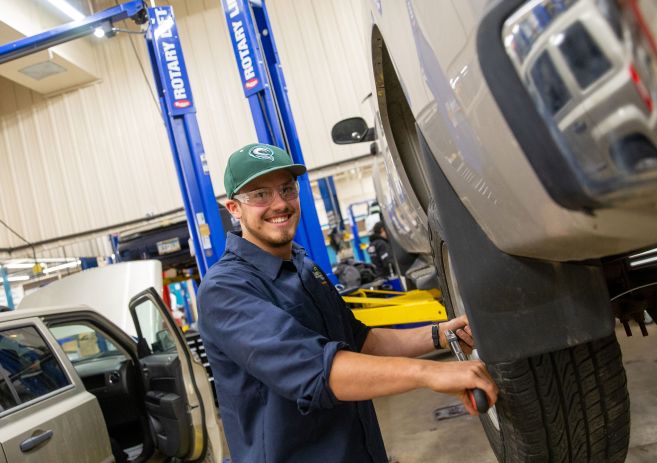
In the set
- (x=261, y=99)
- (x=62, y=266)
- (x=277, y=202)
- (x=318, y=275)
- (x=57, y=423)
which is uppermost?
(x=62, y=266)

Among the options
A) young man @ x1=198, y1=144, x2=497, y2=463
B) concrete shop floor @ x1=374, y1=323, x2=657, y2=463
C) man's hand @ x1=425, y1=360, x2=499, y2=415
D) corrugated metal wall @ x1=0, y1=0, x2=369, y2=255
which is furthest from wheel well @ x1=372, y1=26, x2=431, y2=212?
corrugated metal wall @ x1=0, y1=0, x2=369, y2=255

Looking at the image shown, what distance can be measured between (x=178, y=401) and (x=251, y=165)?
1.96 m

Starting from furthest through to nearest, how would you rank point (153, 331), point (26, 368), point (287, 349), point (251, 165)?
point (153, 331), point (26, 368), point (251, 165), point (287, 349)

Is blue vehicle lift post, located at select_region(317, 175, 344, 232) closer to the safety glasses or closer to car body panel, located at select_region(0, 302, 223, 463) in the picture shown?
car body panel, located at select_region(0, 302, 223, 463)

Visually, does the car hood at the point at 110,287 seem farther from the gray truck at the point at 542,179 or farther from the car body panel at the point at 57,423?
the gray truck at the point at 542,179

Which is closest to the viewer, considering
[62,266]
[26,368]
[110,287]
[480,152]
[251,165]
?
[480,152]

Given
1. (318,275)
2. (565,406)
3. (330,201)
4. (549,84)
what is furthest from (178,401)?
(330,201)

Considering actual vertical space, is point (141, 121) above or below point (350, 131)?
above

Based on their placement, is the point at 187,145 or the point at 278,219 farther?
the point at 187,145

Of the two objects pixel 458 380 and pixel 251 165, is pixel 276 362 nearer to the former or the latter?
pixel 458 380

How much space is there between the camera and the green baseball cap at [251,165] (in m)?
1.51

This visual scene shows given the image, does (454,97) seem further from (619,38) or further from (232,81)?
(232,81)

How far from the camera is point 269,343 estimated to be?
1219 millimetres

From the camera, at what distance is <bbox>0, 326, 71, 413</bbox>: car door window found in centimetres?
233
